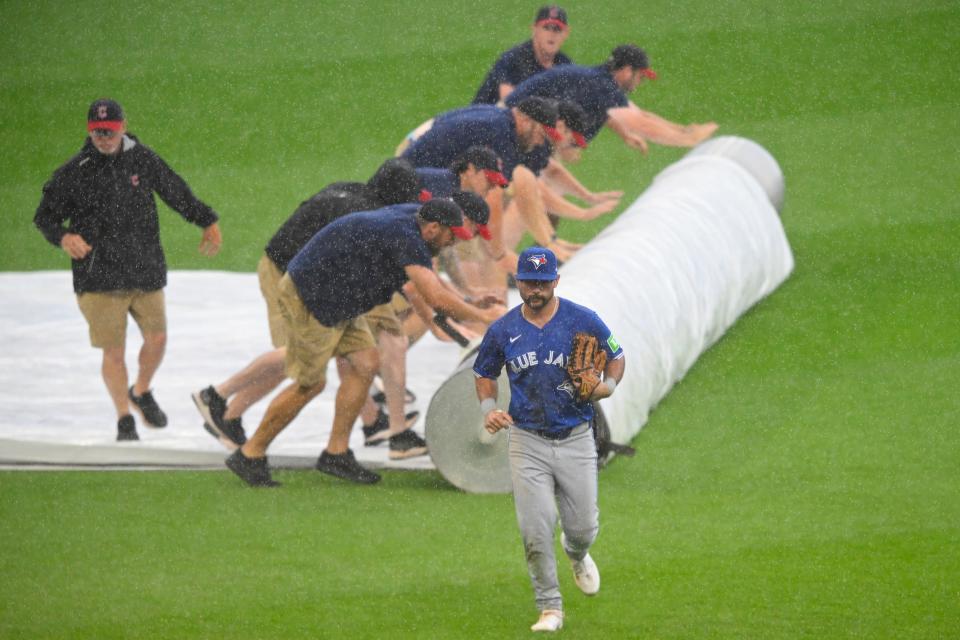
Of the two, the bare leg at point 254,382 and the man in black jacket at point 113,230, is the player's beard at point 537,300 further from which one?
the man in black jacket at point 113,230

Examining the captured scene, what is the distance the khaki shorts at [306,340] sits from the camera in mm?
8594

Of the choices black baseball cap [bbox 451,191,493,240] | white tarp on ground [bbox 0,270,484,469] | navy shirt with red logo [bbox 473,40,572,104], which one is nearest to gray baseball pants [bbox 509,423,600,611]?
black baseball cap [bbox 451,191,493,240]

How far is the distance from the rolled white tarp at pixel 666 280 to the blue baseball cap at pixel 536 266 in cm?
215

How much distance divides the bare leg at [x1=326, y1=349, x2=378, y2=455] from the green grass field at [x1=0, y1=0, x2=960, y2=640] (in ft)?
0.94

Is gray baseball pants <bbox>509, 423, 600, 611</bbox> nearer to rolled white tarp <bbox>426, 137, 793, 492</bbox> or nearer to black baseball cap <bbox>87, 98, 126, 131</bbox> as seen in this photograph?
rolled white tarp <bbox>426, 137, 793, 492</bbox>

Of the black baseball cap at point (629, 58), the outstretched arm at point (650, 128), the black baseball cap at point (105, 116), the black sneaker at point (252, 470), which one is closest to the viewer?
the black sneaker at point (252, 470)

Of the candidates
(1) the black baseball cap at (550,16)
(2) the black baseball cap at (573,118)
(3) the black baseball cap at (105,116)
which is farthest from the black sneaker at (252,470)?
(1) the black baseball cap at (550,16)

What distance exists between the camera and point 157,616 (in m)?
6.64

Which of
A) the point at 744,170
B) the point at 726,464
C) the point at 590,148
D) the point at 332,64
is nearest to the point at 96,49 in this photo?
the point at 332,64

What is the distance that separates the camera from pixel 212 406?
9.38m

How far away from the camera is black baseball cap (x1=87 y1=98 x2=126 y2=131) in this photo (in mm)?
9250

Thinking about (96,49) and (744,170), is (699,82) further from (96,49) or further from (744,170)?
(96,49)

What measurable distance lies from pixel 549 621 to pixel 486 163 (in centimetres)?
397

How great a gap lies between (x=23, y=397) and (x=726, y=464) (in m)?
4.60
